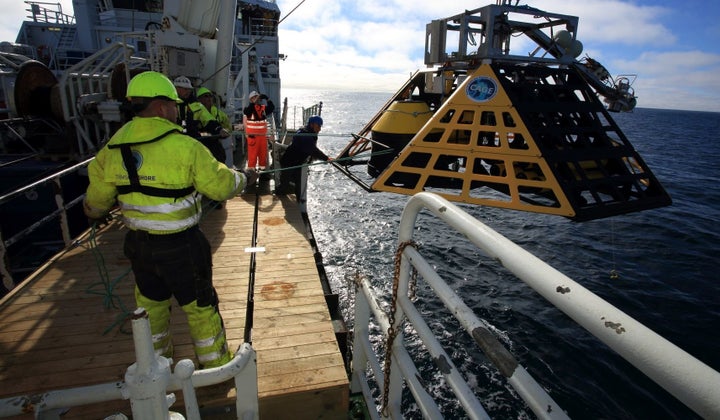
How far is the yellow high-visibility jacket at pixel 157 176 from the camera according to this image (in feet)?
8.39

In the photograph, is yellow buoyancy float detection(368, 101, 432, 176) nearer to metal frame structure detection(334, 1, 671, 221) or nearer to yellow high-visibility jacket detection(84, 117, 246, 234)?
metal frame structure detection(334, 1, 671, 221)

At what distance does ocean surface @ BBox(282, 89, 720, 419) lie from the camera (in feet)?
20.5

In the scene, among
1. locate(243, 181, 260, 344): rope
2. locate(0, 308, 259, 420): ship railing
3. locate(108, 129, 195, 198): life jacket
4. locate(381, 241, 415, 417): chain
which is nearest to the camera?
locate(0, 308, 259, 420): ship railing

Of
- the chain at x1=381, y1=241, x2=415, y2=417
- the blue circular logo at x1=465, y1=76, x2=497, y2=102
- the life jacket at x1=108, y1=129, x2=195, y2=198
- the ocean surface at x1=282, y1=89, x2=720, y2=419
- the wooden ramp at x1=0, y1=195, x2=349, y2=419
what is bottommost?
the ocean surface at x1=282, y1=89, x2=720, y2=419

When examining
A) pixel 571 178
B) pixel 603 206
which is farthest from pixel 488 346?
pixel 571 178

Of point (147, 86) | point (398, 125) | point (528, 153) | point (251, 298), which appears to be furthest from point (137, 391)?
point (398, 125)

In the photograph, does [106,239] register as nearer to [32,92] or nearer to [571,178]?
[571,178]

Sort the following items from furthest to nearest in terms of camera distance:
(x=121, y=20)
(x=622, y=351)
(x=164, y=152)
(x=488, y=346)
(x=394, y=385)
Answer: (x=121, y=20)
(x=164, y=152)
(x=394, y=385)
(x=488, y=346)
(x=622, y=351)

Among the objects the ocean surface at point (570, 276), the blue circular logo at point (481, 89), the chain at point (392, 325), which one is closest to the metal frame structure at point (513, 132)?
the blue circular logo at point (481, 89)

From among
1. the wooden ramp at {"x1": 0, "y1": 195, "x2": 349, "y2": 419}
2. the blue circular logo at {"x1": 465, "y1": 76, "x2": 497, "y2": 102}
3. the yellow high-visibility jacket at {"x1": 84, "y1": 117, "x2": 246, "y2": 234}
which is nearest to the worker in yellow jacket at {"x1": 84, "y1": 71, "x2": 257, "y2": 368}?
the yellow high-visibility jacket at {"x1": 84, "y1": 117, "x2": 246, "y2": 234}

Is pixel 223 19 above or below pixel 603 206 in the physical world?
above

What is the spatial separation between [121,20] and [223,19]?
777 inches

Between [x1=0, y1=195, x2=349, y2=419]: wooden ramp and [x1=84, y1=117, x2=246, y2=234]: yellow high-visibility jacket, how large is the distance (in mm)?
1225

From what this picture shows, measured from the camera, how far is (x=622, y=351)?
811 mm
